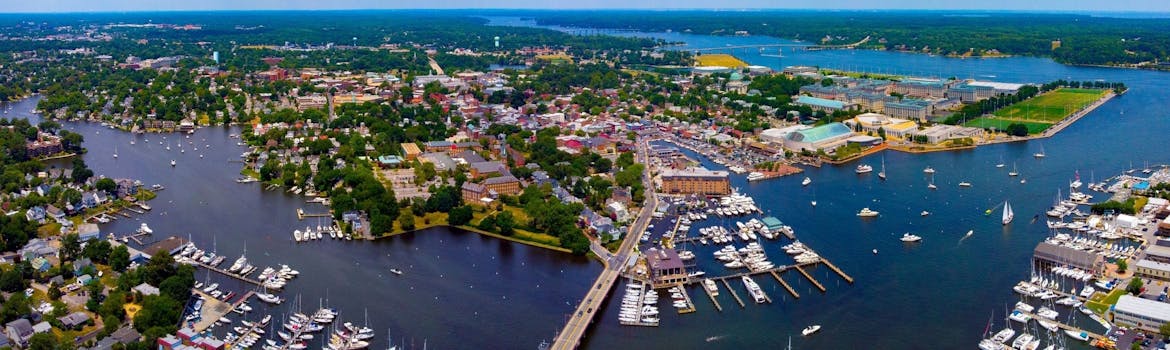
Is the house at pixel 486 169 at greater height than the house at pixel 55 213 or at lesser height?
greater

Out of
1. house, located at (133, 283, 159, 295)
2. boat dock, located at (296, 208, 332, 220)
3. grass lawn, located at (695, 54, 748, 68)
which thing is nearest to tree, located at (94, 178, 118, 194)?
boat dock, located at (296, 208, 332, 220)

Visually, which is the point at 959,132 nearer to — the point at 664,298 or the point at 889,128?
the point at 889,128

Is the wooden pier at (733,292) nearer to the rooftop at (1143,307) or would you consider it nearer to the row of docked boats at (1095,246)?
the rooftop at (1143,307)

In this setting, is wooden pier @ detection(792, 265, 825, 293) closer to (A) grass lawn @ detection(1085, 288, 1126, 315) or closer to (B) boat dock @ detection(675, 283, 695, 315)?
(B) boat dock @ detection(675, 283, 695, 315)

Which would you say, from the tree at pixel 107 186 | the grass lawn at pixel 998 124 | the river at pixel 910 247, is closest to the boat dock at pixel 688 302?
the river at pixel 910 247

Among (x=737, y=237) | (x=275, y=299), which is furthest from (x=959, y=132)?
(x=275, y=299)

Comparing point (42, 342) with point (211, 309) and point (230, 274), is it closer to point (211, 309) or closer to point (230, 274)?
point (211, 309)
